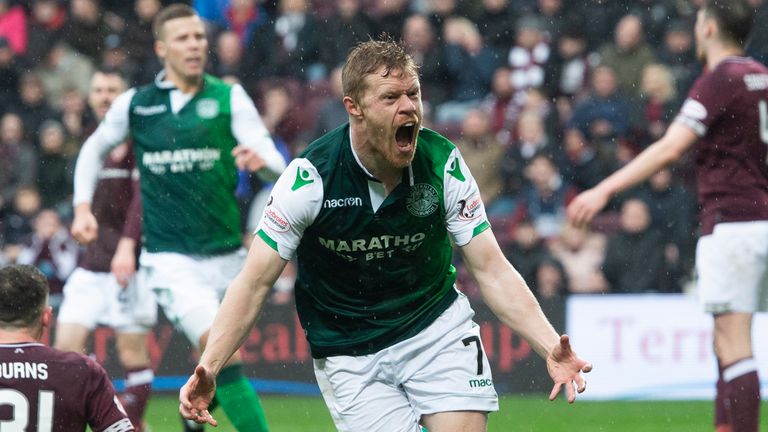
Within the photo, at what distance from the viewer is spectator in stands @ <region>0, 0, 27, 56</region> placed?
57.5 ft

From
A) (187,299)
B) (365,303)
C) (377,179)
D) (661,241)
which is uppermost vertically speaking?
(377,179)

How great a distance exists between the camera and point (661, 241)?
13.6 m

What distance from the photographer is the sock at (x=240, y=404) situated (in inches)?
308

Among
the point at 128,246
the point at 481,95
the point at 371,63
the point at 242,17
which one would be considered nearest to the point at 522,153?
the point at 481,95

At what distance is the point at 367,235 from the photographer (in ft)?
18.9

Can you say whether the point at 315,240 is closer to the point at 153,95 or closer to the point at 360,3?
the point at 153,95

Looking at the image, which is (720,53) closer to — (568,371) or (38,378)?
(568,371)

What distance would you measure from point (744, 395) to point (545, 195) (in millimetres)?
7252

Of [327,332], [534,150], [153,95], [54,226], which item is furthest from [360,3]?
[327,332]

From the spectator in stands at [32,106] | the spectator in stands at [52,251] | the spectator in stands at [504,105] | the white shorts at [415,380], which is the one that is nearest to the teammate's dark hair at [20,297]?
the white shorts at [415,380]

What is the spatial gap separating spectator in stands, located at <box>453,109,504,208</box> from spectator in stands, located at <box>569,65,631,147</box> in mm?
966

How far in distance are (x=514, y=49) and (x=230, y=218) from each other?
8000mm

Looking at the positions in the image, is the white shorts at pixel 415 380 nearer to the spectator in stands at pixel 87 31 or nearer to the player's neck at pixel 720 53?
the player's neck at pixel 720 53

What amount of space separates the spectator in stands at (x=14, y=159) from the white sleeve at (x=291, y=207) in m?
11.0
